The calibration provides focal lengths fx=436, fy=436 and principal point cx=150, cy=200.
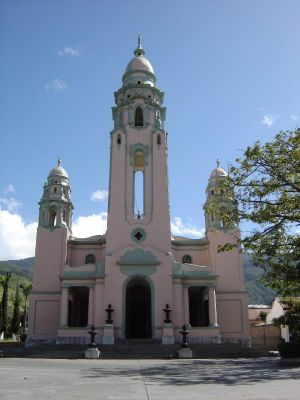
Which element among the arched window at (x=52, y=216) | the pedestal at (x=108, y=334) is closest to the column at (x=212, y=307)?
the pedestal at (x=108, y=334)

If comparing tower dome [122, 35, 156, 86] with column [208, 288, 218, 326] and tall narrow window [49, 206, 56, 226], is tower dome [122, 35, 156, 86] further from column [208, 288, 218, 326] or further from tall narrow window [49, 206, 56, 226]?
column [208, 288, 218, 326]

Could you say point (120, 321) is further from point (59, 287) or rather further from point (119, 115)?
point (119, 115)

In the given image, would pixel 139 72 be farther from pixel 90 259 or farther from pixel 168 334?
pixel 168 334

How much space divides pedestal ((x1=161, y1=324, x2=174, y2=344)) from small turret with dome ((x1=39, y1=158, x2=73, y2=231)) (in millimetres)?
13437

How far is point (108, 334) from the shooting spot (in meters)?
32.7

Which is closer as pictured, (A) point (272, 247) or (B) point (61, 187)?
(A) point (272, 247)

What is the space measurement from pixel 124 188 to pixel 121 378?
26035 millimetres

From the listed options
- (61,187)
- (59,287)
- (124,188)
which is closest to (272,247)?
(124,188)

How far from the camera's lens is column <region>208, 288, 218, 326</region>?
3431 centimetres

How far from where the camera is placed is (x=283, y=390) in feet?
34.8

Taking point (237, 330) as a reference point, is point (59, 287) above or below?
above

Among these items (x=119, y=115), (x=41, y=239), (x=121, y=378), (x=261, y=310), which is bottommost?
(x=121, y=378)

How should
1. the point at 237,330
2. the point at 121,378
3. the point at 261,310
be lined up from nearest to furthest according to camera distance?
the point at 121,378 < the point at 237,330 < the point at 261,310

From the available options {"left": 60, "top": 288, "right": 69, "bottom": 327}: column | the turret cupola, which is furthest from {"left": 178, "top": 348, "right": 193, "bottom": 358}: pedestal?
the turret cupola
